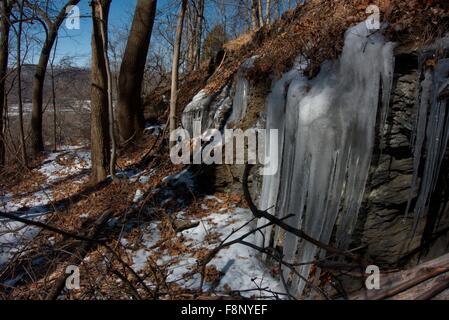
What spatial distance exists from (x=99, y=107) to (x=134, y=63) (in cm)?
187

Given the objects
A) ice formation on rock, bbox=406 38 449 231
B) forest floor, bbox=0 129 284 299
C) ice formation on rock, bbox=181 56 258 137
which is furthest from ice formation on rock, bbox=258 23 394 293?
A: ice formation on rock, bbox=181 56 258 137

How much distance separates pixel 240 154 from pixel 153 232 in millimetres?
1864

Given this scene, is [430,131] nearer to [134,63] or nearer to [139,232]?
[139,232]

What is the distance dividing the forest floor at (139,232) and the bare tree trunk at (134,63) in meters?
1.15

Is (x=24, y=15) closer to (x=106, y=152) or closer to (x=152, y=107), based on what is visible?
(x=152, y=107)

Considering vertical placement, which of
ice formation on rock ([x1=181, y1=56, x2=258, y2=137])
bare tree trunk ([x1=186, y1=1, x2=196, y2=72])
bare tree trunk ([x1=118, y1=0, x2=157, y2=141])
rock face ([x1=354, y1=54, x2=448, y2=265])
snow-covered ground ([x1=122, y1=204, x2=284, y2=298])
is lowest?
snow-covered ground ([x1=122, y1=204, x2=284, y2=298])

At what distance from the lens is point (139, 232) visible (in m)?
4.90

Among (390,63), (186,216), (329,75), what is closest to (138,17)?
(186,216)

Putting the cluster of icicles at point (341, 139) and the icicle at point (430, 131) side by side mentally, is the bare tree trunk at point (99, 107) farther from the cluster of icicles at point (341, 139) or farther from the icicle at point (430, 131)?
the icicle at point (430, 131)

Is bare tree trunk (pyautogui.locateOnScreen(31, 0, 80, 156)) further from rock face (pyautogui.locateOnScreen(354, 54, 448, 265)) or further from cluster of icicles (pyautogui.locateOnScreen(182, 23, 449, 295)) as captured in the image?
rock face (pyautogui.locateOnScreen(354, 54, 448, 265))

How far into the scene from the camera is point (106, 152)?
6.75 meters

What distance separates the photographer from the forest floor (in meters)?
3.51

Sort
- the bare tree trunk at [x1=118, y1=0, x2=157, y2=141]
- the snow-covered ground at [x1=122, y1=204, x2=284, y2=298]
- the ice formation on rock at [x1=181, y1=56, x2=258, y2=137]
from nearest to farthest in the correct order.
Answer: the snow-covered ground at [x1=122, y1=204, x2=284, y2=298] < the ice formation on rock at [x1=181, y1=56, x2=258, y2=137] < the bare tree trunk at [x1=118, y1=0, x2=157, y2=141]

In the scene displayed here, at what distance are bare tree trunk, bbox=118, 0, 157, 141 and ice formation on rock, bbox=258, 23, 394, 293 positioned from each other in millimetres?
5036
